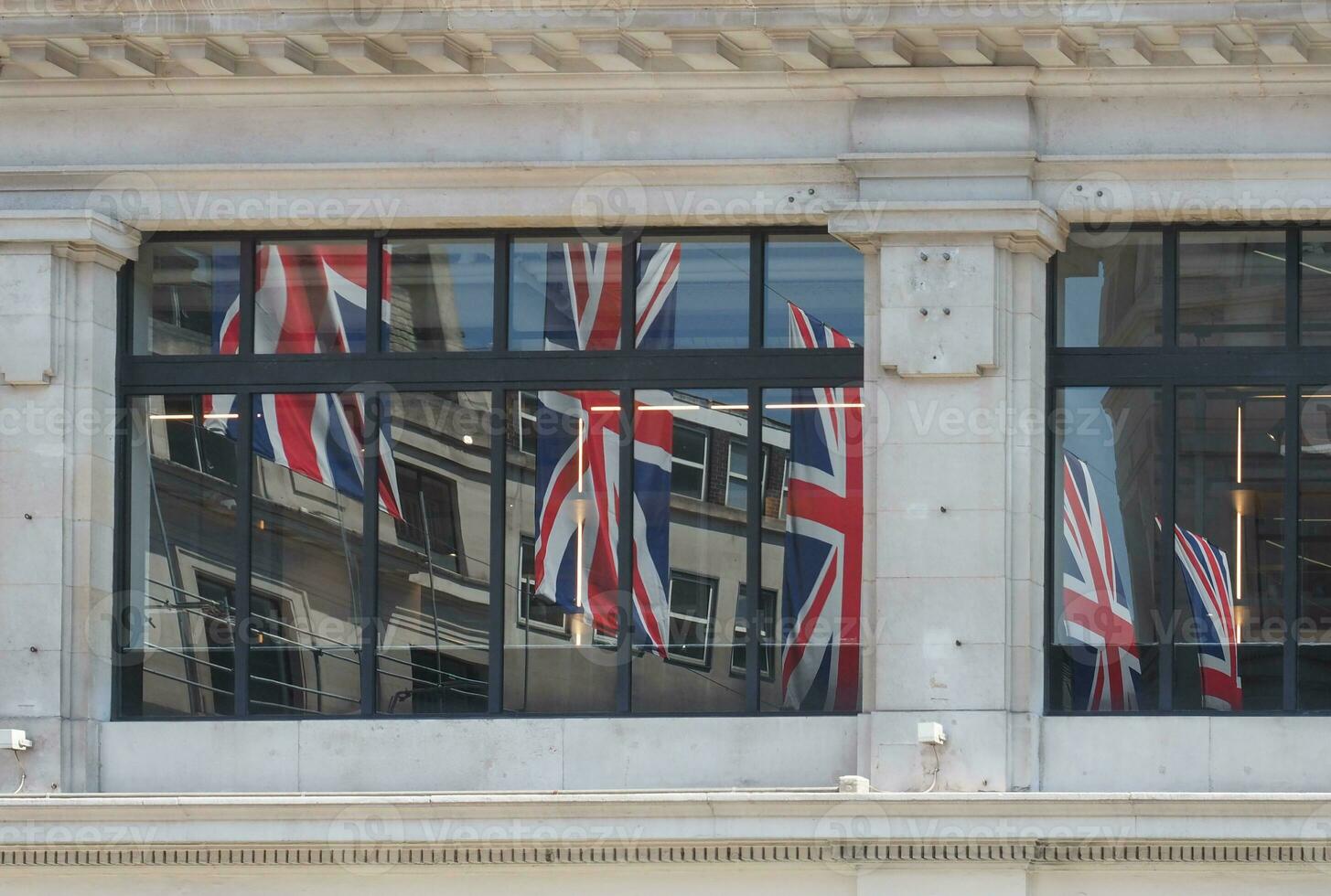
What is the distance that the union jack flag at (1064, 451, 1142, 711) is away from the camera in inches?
805

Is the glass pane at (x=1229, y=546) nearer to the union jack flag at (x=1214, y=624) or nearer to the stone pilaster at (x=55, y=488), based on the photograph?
the union jack flag at (x=1214, y=624)

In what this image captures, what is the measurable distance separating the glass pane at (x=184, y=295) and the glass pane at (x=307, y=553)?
82cm

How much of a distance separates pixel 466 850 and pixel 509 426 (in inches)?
140

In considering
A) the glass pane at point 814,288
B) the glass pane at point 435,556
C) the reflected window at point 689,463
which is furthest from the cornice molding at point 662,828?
the glass pane at point 814,288

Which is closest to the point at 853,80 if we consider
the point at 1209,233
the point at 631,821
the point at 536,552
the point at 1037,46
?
the point at 1037,46

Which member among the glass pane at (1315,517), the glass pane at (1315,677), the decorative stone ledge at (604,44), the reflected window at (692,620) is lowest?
the glass pane at (1315,677)

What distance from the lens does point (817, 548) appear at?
68.3 feet

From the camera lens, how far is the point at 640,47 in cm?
2061

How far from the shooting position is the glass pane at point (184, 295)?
21469 mm

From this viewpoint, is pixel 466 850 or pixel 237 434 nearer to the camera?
pixel 466 850

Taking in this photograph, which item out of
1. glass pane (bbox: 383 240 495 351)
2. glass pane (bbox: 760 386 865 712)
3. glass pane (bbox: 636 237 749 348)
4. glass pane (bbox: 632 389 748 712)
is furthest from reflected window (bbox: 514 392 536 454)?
glass pane (bbox: 760 386 865 712)

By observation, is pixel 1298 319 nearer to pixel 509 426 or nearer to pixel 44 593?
pixel 509 426

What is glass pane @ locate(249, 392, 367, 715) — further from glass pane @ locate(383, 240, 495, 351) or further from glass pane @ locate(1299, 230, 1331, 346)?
glass pane @ locate(1299, 230, 1331, 346)

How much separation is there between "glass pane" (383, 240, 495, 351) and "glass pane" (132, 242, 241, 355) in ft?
4.48
